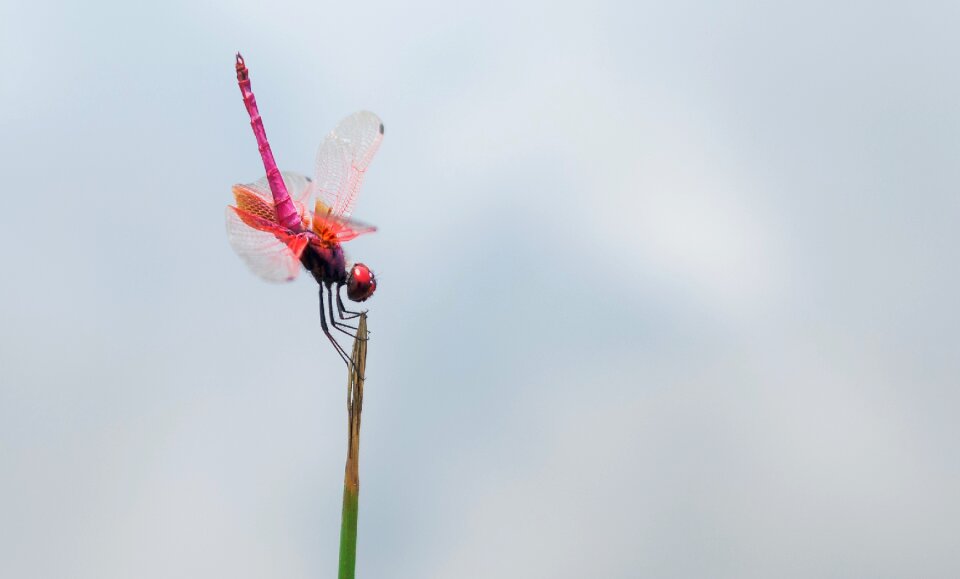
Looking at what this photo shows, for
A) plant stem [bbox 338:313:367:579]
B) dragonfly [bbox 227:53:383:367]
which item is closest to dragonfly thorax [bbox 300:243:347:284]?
dragonfly [bbox 227:53:383:367]

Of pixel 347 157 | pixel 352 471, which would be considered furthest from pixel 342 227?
pixel 352 471

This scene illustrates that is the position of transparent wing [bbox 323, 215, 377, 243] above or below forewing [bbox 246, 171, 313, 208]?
below

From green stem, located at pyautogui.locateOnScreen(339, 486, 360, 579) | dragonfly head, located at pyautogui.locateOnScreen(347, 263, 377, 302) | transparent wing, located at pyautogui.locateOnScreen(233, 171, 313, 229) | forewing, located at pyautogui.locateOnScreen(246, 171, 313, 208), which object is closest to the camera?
green stem, located at pyautogui.locateOnScreen(339, 486, 360, 579)

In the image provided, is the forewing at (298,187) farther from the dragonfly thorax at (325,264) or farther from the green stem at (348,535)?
the green stem at (348,535)

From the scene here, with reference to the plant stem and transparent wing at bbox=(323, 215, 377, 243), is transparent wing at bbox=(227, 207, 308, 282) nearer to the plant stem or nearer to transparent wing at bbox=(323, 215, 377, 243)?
transparent wing at bbox=(323, 215, 377, 243)

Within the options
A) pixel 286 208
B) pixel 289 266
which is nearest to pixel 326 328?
pixel 289 266
